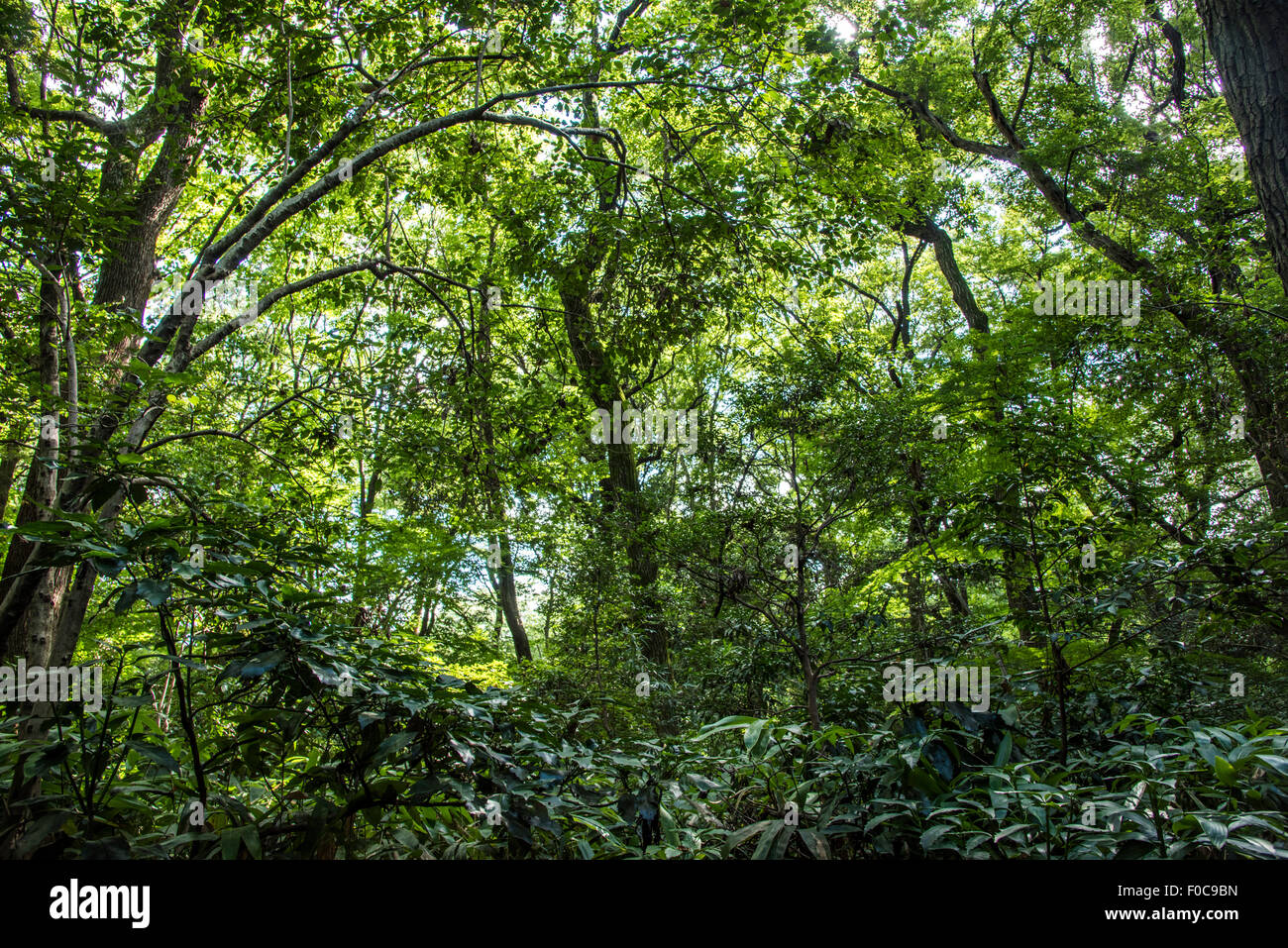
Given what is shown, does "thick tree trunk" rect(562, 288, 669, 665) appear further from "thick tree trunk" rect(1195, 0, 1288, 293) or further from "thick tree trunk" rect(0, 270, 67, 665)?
"thick tree trunk" rect(1195, 0, 1288, 293)

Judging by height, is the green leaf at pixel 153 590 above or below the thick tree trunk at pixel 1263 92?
below

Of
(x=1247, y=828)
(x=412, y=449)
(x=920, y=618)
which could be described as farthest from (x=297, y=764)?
(x=920, y=618)

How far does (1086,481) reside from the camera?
3633mm

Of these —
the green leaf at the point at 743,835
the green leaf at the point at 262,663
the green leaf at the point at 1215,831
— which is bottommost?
the green leaf at the point at 743,835

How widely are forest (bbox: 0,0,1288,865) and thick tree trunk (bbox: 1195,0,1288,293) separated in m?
0.02

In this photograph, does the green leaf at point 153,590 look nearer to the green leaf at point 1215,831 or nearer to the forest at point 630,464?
the forest at point 630,464

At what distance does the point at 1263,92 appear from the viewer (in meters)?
3.14

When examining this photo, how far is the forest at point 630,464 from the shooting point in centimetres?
196

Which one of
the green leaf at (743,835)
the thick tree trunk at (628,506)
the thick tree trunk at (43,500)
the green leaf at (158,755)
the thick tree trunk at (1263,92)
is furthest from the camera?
the thick tree trunk at (628,506)

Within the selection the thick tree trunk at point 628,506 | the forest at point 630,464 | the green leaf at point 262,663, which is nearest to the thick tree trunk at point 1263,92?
the forest at point 630,464

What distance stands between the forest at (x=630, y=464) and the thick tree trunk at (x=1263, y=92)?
2 centimetres

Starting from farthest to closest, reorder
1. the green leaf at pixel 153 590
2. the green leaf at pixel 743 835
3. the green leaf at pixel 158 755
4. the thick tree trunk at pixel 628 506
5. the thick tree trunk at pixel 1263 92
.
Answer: the thick tree trunk at pixel 628 506
the thick tree trunk at pixel 1263 92
the green leaf at pixel 743 835
the green leaf at pixel 158 755
the green leaf at pixel 153 590

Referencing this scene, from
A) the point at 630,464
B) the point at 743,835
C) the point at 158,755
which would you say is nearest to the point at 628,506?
the point at 630,464

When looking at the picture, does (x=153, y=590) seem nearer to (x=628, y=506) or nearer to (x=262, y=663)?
(x=262, y=663)
